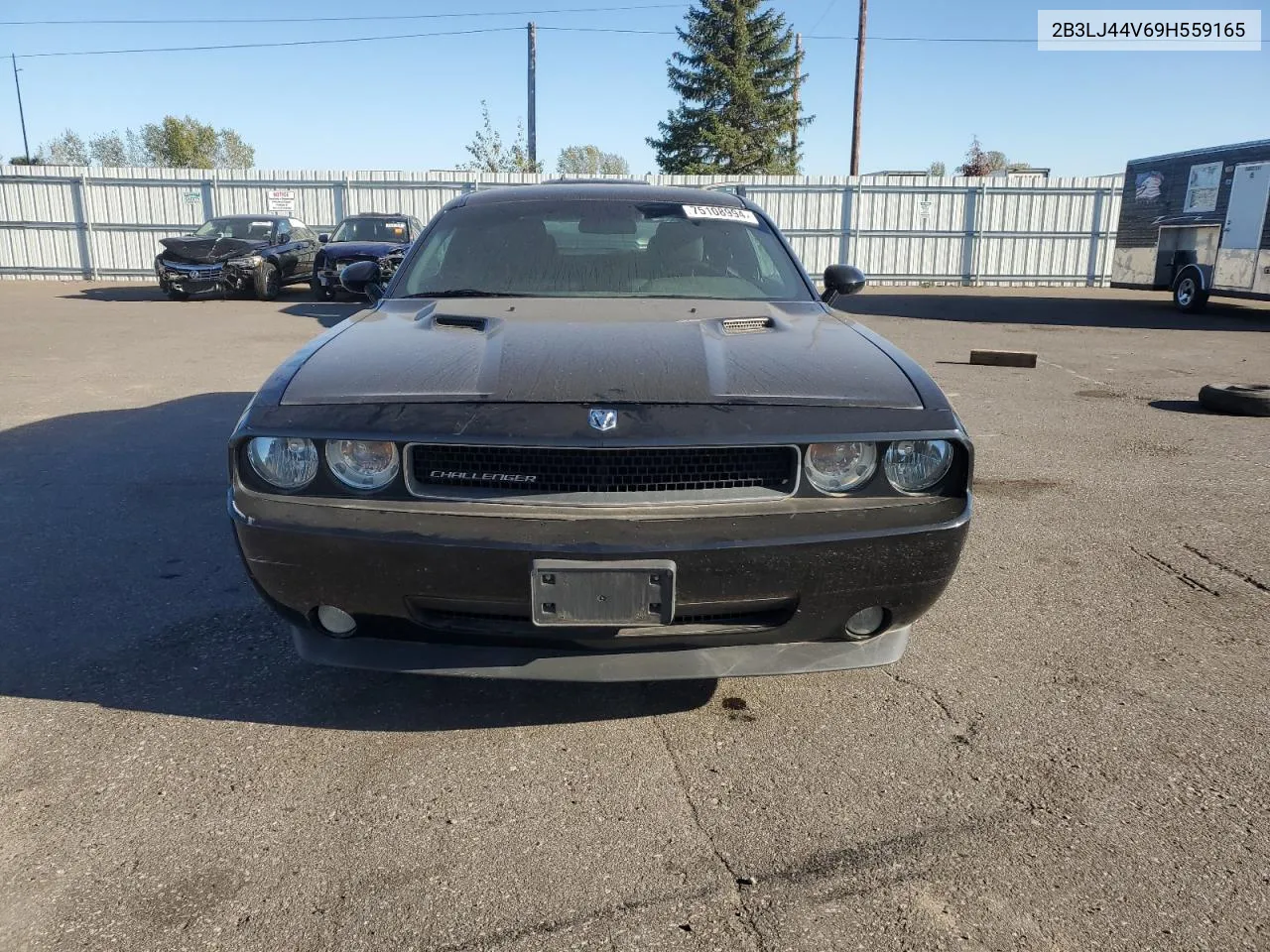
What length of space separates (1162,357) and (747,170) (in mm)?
31149

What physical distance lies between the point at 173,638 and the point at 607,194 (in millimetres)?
2452

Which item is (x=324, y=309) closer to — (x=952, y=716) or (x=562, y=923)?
(x=952, y=716)

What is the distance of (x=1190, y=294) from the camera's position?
1600 centimetres

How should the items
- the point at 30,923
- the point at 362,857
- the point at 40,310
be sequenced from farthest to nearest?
the point at 40,310 < the point at 362,857 < the point at 30,923

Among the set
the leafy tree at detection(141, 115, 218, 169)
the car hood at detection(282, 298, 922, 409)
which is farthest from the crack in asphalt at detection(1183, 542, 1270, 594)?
the leafy tree at detection(141, 115, 218, 169)

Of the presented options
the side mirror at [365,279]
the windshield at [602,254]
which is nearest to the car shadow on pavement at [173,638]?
the side mirror at [365,279]

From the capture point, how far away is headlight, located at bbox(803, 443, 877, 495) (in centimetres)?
236

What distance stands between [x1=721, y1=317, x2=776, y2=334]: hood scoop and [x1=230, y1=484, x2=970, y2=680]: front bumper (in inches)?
33.7

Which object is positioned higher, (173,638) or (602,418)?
(602,418)

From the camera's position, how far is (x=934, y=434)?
235cm

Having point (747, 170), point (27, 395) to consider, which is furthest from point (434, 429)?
point (747, 170)

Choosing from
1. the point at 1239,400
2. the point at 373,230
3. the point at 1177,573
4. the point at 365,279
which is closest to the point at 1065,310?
the point at 1239,400

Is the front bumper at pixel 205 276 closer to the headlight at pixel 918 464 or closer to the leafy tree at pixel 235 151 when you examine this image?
the headlight at pixel 918 464

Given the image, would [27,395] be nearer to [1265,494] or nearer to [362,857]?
[362,857]
